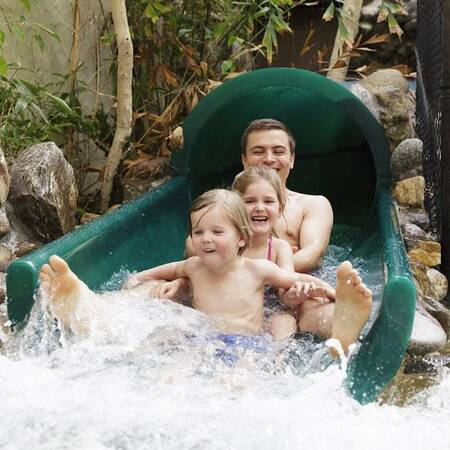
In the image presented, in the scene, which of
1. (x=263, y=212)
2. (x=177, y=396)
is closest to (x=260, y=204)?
(x=263, y=212)

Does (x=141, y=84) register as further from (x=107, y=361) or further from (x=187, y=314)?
(x=107, y=361)

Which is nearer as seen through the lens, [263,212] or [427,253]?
[263,212]

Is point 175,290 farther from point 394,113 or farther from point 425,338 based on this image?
point 394,113

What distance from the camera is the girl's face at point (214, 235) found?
288cm

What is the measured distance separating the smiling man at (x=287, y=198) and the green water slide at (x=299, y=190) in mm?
258

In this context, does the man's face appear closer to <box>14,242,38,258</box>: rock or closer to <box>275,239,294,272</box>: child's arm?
<box>275,239,294,272</box>: child's arm

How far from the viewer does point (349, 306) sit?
254cm

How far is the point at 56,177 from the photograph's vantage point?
15.0 feet

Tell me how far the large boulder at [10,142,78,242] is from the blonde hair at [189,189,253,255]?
67.5 inches

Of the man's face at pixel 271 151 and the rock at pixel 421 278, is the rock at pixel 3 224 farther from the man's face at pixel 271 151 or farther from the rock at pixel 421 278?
the rock at pixel 421 278

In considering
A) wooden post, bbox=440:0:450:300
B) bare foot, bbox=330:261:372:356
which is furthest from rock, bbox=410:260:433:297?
bare foot, bbox=330:261:372:356

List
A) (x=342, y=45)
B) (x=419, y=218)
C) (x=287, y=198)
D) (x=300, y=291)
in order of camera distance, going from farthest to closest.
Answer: (x=342, y=45) < (x=419, y=218) < (x=287, y=198) < (x=300, y=291)

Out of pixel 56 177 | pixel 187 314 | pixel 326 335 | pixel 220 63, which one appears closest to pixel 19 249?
pixel 56 177

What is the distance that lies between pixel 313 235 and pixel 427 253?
1.10 m
